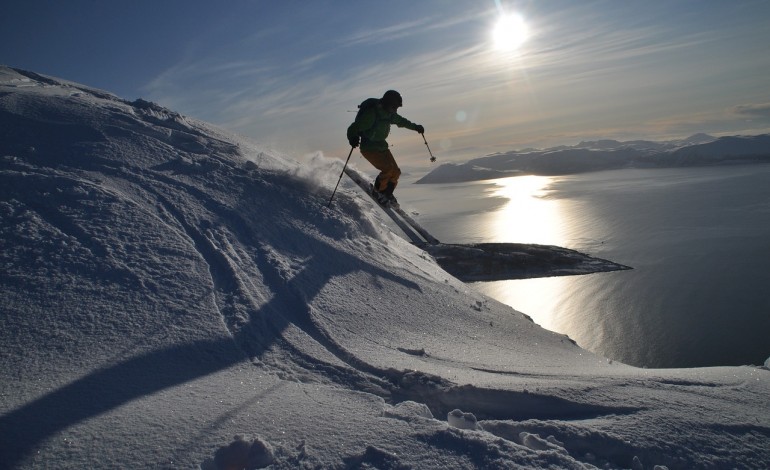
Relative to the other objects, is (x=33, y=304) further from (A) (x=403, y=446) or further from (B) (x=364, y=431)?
(A) (x=403, y=446)

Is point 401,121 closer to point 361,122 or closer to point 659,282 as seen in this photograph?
point 361,122

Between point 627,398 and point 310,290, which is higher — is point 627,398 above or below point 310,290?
below

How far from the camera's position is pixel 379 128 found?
7.81 meters

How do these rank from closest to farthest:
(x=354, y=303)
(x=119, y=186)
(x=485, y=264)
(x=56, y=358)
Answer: (x=56, y=358), (x=354, y=303), (x=119, y=186), (x=485, y=264)

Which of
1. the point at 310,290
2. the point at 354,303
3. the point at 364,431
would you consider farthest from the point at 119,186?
the point at 364,431

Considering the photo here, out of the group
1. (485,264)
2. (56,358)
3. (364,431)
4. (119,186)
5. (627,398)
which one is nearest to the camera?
(364,431)

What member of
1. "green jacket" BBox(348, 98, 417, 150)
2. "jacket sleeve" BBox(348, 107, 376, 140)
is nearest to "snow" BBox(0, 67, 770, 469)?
"jacket sleeve" BBox(348, 107, 376, 140)

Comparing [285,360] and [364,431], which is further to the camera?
[285,360]

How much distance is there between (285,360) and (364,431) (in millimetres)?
1121

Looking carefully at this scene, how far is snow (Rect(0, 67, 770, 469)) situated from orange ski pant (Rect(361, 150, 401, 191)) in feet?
7.30

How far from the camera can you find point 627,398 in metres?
3.15

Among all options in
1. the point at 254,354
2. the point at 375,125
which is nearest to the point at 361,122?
the point at 375,125

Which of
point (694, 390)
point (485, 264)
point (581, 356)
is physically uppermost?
point (485, 264)

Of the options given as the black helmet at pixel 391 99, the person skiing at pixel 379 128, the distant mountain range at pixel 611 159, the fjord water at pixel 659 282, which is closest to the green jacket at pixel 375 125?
the person skiing at pixel 379 128
